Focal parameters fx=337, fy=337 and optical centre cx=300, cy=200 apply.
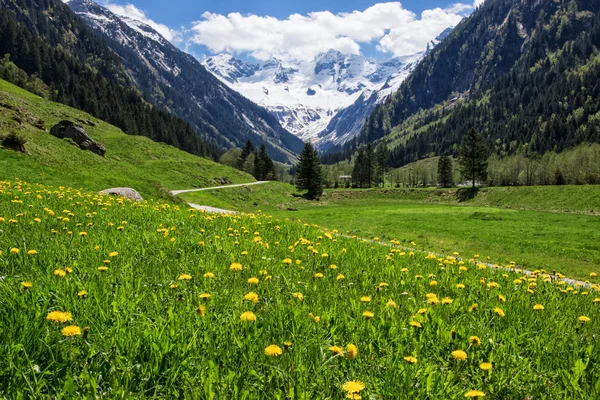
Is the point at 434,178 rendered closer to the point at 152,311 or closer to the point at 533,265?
the point at 533,265

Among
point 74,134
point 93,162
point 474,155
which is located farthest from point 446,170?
point 74,134

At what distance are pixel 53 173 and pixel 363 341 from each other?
3039cm

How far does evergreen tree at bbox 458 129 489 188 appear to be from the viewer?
287 feet

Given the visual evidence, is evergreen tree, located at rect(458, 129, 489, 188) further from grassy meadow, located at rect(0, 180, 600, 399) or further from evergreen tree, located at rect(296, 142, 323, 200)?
grassy meadow, located at rect(0, 180, 600, 399)

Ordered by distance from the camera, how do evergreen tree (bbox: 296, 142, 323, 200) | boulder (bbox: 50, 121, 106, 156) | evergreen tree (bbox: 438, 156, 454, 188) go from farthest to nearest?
evergreen tree (bbox: 438, 156, 454, 188), evergreen tree (bbox: 296, 142, 323, 200), boulder (bbox: 50, 121, 106, 156)

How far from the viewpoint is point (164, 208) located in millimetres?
10586

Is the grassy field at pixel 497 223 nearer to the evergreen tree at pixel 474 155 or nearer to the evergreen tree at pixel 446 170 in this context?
the evergreen tree at pixel 474 155

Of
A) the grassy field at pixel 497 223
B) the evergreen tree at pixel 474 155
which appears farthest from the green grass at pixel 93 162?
the evergreen tree at pixel 474 155

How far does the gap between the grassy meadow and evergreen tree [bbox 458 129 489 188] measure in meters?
92.6

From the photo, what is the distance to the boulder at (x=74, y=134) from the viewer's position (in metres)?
48.4

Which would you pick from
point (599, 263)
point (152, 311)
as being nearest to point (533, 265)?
point (599, 263)

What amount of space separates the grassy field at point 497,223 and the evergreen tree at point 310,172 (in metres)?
4.64

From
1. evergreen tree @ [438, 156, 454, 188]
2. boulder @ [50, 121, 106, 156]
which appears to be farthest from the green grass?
evergreen tree @ [438, 156, 454, 188]

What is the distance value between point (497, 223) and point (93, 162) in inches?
1945
